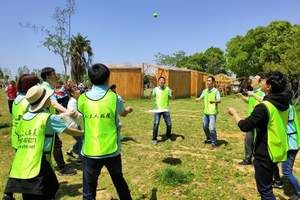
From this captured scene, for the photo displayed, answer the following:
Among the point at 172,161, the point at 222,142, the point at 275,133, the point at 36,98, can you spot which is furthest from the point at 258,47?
the point at 36,98

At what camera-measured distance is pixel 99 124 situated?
18.1ft

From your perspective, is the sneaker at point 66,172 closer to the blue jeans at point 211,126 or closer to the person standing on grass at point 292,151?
the blue jeans at point 211,126

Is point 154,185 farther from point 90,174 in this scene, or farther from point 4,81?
point 4,81

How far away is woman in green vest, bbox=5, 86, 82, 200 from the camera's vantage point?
15.9ft

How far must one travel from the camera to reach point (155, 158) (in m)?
10.3

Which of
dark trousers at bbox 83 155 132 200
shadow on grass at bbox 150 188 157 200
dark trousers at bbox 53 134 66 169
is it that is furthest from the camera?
dark trousers at bbox 53 134 66 169

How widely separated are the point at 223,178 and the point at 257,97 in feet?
5.84

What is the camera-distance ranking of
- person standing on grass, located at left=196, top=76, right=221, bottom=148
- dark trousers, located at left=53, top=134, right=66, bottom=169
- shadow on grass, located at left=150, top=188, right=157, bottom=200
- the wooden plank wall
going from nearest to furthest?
shadow on grass, located at left=150, top=188, right=157, bottom=200 → dark trousers, located at left=53, top=134, right=66, bottom=169 → person standing on grass, located at left=196, top=76, right=221, bottom=148 → the wooden plank wall

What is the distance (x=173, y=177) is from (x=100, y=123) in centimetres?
307

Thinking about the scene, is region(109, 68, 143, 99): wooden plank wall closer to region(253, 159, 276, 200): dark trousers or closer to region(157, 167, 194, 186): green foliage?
region(157, 167, 194, 186): green foliage

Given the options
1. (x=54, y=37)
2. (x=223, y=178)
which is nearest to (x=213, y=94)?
(x=223, y=178)

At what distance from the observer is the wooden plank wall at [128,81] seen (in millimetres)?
34938

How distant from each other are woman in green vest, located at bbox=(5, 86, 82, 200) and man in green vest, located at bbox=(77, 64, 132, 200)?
0.54m

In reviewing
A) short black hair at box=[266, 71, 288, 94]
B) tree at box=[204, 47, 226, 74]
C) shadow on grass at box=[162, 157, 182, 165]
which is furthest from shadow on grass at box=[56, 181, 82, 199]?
tree at box=[204, 47, 226, 74]
